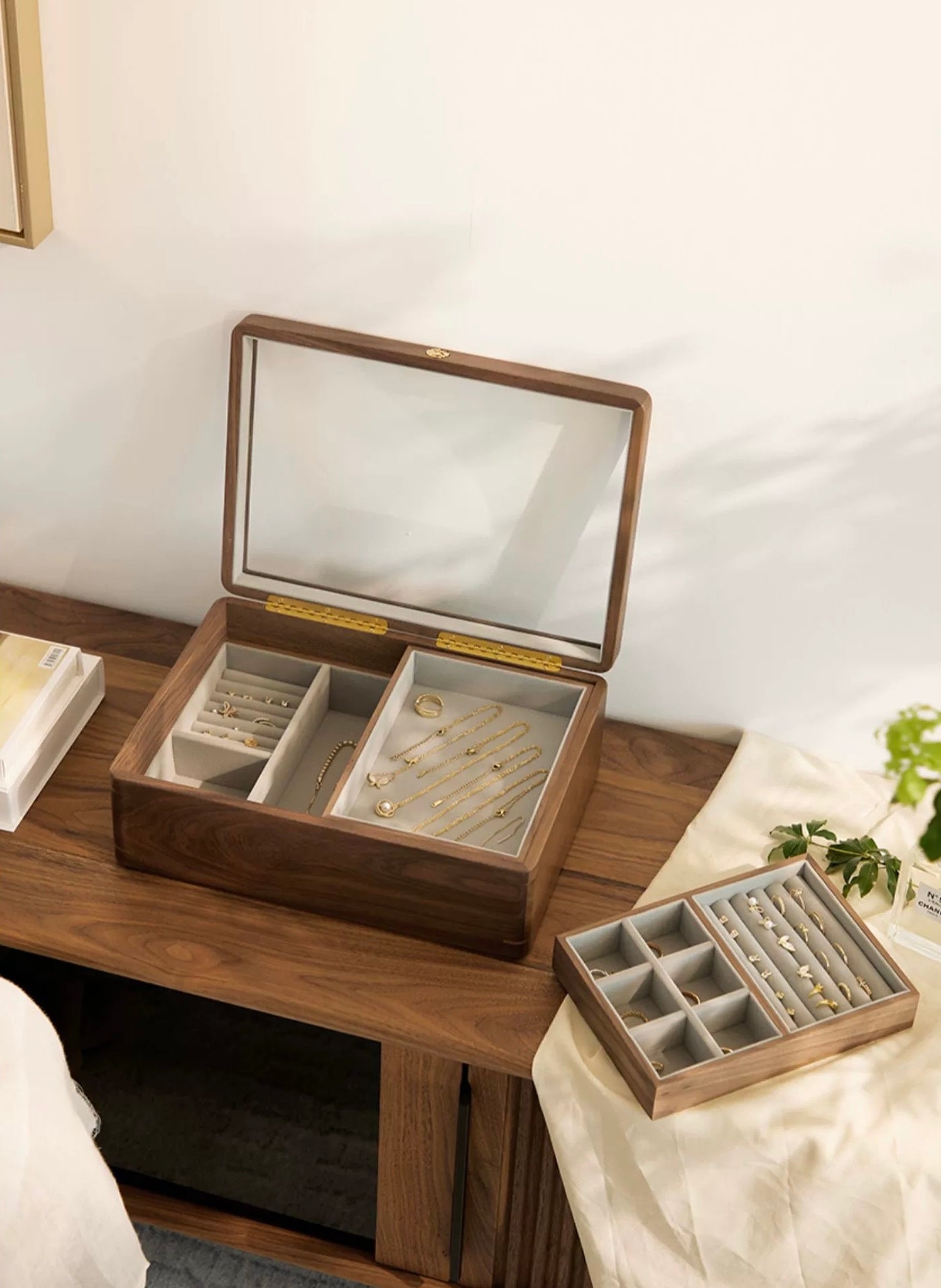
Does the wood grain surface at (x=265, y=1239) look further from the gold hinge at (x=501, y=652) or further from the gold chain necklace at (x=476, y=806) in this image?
the gold hinge at (x=501, y=652)

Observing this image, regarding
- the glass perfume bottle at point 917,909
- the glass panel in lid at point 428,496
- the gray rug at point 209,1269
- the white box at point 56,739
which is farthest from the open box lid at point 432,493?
the gray rug at point 209,1269

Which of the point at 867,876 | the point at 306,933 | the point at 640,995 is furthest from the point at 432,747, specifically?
the point at 867,876

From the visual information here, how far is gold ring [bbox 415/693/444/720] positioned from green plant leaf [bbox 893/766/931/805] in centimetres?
79

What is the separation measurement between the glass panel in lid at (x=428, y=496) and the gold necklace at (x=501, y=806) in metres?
0.16

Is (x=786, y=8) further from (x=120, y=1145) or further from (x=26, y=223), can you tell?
(x=120, y=1145)

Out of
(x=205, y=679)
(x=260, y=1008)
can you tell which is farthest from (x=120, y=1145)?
(x=205, y=679)

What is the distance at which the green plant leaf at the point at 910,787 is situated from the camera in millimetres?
1198

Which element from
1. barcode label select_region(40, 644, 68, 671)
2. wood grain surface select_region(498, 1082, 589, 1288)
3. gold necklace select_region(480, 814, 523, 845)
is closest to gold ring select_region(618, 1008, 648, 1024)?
wood grain surface select_region(498, 1082, 589, 1288)

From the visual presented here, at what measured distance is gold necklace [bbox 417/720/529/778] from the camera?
1856 mm

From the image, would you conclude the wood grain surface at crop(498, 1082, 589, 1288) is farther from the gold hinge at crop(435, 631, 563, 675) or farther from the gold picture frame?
the gold picture frame

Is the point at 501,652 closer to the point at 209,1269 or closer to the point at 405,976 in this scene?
the point at 405,976

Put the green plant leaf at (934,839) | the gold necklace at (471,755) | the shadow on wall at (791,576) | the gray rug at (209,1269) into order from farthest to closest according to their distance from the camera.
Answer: the gray rug at (209,1269) → the gold necklace at (471,755) → the shadow on wall at (791,576) → the green plant leaf at (934,839)

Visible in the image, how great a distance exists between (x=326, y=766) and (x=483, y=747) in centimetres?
20

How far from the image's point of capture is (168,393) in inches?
74.7
